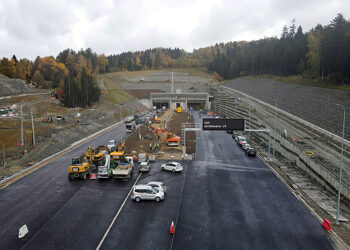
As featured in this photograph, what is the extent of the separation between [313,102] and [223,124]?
3772 cm

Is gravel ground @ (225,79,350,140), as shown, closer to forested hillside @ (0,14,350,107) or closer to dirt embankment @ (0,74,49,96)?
forested hillside @ (0,14,350,107)

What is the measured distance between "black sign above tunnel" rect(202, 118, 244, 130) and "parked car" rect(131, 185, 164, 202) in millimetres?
16264

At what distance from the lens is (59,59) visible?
191 meters

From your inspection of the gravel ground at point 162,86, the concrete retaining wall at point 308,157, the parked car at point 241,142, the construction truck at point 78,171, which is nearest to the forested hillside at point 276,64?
the concrete retaining wall at point 308,157

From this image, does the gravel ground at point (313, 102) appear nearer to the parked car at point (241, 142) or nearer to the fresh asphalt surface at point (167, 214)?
the parked car at point (241, 142)

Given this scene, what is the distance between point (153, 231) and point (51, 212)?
10827mm

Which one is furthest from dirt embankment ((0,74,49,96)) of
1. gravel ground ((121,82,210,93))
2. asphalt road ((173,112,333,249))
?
asphalt road ((173,112,333,249))

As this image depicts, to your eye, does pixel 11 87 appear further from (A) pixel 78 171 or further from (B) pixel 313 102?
(B) pixel 313 102

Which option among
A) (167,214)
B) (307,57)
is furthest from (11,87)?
(307,57)

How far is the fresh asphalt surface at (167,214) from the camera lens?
18.3 metres

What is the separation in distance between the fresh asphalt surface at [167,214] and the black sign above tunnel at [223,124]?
7377 mm

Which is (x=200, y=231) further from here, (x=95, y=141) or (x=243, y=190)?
(x=95, y=141)

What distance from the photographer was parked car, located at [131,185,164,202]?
24.8m

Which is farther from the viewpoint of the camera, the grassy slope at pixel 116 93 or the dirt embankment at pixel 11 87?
the grassy slope at pixel 116 93
